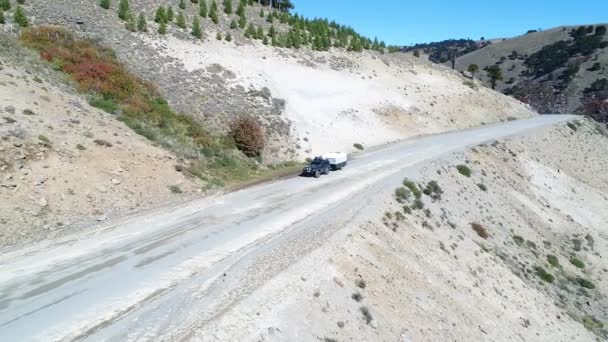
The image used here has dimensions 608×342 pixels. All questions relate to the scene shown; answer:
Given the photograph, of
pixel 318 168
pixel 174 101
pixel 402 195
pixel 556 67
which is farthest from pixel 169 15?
pixel 556 67

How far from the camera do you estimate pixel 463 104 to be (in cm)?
6694

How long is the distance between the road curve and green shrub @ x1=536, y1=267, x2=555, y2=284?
10704mm

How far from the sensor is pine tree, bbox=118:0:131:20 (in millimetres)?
47469

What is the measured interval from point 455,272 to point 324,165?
44.4 feet

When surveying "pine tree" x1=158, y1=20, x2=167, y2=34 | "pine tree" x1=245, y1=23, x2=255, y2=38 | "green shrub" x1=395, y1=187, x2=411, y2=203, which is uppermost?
"pine tree" x1=245, y1=23, x2=255, y2=38

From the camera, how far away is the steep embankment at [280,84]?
4094cm

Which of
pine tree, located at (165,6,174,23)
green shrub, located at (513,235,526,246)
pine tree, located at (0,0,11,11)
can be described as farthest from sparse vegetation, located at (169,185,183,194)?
pine tree, located at (165,6,174,23)

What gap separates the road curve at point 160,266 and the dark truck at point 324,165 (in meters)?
5.42

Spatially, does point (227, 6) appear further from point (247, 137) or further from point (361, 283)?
point (361, 283)

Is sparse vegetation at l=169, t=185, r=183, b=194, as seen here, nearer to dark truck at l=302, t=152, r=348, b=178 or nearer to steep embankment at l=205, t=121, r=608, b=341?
dark truck at l=302, t=152, r=348, b=178

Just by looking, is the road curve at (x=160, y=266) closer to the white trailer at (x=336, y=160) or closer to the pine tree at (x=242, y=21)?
the white trailer at (x=336, y=160)

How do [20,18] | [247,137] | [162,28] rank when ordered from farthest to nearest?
[162,28]
[20,18]
[247,137]

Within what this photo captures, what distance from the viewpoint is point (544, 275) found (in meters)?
26.8

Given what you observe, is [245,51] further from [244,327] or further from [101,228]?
[244,327]
